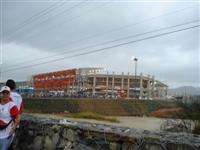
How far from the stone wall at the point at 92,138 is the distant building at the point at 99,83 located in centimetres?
9910

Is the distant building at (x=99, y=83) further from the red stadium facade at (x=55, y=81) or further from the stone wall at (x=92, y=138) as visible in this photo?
the stone wall at (x=92, y=138)

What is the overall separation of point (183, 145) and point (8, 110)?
2200mm

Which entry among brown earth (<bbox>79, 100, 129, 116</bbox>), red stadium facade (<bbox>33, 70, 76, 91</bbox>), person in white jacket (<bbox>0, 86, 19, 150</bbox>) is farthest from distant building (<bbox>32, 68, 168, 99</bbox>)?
person in white jacket (<bbox>0, 86, 19, 150</bbox>)

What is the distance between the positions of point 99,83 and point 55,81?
50.7 feet

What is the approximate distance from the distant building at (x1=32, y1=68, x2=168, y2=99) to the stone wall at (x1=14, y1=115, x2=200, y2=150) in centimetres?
9910

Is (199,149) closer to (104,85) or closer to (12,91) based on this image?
(12,91)

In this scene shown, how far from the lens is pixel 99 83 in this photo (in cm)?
11100

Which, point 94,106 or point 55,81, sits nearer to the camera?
point 94,106

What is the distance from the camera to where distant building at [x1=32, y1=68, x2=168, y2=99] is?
108 meters

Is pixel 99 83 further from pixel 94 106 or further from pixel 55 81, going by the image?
pixel 94 106

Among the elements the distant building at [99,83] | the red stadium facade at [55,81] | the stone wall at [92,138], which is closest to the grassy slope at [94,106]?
the distant building at [99,83]

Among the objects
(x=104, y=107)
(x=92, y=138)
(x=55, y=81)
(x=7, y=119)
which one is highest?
(x=55, y=81)

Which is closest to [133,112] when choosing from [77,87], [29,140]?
[77,87]

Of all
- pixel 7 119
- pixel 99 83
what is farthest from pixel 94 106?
pixel 7 119
